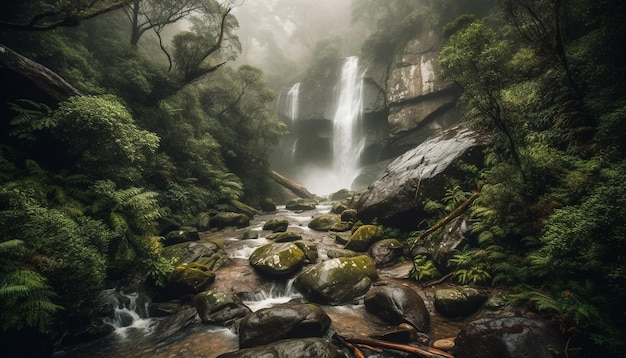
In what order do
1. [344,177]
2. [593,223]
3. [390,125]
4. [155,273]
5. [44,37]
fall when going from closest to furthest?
[593,223], [155,273], [44,37], [390,125], [344,177]

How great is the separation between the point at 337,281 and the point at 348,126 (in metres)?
24.5

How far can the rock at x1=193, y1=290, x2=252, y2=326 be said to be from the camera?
18.7ft

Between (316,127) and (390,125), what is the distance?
11008 mm

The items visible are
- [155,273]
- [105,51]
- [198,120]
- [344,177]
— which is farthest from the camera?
[344,177]

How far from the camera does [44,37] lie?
10148 mm

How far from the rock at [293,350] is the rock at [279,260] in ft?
9.91

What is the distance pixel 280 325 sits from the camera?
479cm

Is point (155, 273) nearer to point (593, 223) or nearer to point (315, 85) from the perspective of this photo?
point (593, 223)

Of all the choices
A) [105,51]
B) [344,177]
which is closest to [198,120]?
[105,51]

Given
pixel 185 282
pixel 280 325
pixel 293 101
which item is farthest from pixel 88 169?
pixel 293 101

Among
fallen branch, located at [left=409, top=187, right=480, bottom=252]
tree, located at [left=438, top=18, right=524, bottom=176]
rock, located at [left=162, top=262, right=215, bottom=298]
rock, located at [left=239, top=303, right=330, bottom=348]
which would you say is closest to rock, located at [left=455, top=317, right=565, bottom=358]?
rock, located at [left=239, top=303, right=330, bottom=348]

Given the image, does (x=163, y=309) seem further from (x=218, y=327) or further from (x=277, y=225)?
(x=277, y=225)

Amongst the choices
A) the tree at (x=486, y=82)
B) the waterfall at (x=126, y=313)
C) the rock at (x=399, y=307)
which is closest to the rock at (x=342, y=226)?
the rock at (x=399, y=307)

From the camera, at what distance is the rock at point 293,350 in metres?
4.02
